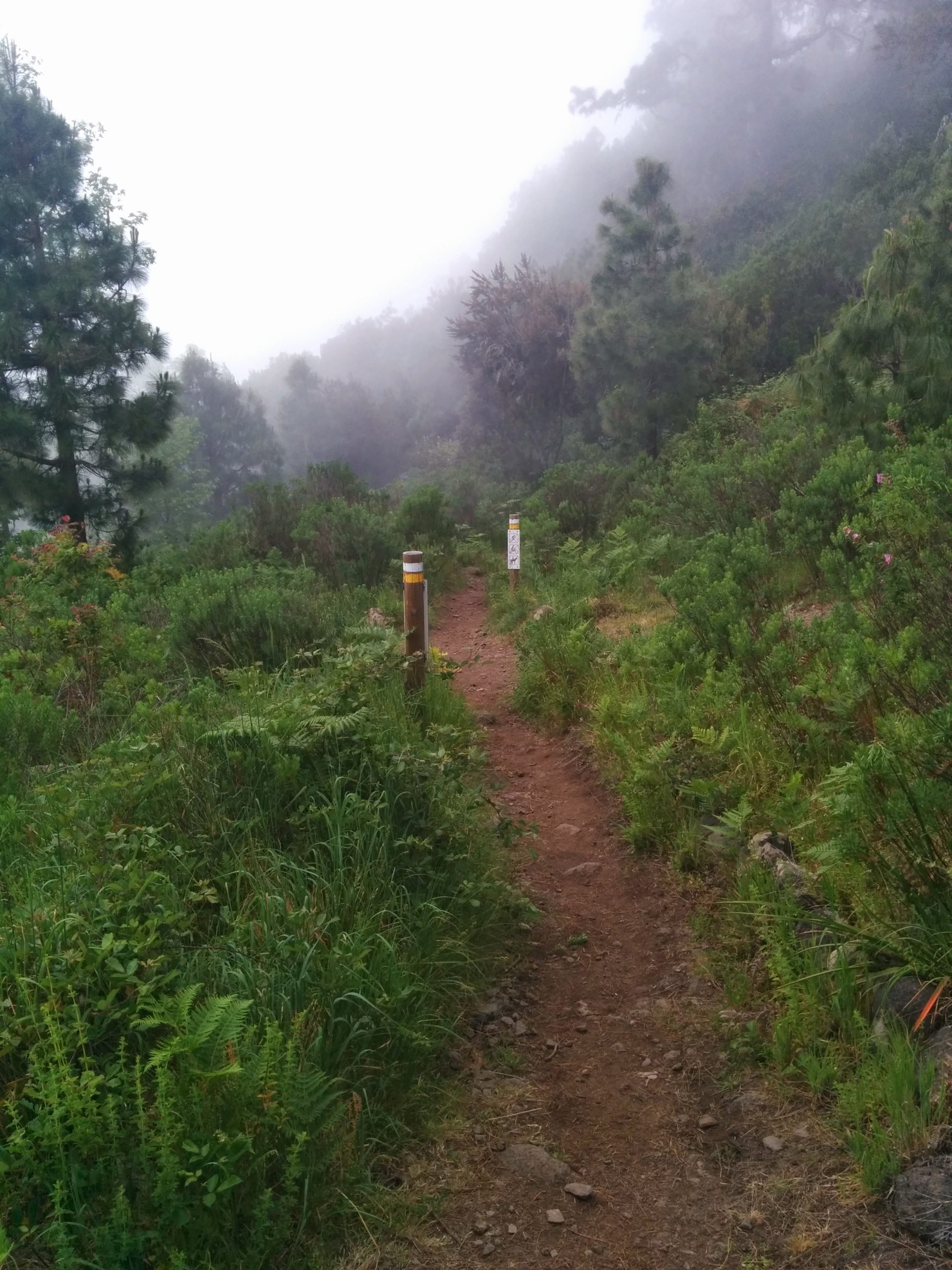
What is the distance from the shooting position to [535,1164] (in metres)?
2.64

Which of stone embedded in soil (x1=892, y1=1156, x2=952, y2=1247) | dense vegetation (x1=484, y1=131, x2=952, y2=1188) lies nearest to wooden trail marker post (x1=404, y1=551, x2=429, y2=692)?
dense vegetation (x1=484, y1=131, x2=952, y2=1188)

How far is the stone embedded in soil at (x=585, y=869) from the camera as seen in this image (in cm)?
450

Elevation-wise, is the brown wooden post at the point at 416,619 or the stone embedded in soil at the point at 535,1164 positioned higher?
the brown wooden post at the point at 416,619

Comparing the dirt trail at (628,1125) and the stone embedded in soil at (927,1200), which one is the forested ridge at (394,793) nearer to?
the stone embedded in soil at (927,1200)

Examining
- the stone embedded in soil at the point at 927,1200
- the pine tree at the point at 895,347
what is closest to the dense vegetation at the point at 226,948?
the stone embedded in soil at the point at 927,1200

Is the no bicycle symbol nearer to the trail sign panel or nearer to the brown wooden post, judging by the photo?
the trail sign panel

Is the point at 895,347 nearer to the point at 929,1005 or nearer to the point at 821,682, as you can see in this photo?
the point at 821,682

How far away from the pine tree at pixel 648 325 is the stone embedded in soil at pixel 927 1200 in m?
20.0

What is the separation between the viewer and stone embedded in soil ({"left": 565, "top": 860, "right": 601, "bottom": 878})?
450 cm

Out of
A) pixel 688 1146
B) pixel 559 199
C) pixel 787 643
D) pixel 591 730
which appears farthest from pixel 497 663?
pixel 559 199

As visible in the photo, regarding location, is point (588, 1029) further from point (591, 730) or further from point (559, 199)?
point (559, 199)

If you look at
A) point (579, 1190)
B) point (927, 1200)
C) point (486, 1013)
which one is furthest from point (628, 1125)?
point (927, 1200)

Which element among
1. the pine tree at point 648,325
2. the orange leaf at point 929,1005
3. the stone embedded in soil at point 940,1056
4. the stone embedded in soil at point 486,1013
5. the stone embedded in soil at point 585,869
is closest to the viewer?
the stone embedded in soil at point 940,1056

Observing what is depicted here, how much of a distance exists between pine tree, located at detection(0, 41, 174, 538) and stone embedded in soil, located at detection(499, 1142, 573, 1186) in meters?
15.3
